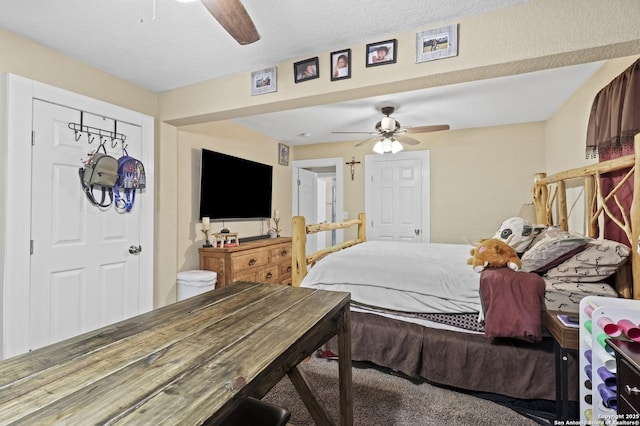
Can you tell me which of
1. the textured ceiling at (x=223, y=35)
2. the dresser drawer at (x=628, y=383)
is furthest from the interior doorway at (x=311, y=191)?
the dresser drawer at (x=628, y=383)

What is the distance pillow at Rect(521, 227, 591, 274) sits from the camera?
5.74 feet

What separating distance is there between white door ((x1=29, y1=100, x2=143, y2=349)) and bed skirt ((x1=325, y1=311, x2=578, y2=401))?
79.4 inches

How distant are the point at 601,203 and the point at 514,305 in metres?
1.09

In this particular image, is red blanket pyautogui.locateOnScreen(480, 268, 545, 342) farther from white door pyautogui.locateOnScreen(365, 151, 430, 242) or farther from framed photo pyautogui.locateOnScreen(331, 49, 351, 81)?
white door pyautogui.locateOnScreen(365, 151, 430, 242)

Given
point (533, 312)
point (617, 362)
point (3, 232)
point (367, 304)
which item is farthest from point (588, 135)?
point (3, 232)

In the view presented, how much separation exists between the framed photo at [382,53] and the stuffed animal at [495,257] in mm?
1353

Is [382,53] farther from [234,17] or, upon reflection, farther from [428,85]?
[234,17]

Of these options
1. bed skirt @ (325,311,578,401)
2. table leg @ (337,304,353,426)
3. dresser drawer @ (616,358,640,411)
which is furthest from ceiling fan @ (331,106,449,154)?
dresser drawer @ (616,358,640,411)

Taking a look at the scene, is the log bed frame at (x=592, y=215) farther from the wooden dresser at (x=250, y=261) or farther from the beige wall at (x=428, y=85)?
the wooden dresser at (x=250, y=261)

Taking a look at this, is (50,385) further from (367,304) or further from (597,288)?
(597,288)

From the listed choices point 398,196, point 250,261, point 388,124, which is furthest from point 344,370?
point 398,196

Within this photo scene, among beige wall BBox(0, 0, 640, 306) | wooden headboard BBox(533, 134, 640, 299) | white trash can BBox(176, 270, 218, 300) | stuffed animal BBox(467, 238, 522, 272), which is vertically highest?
beige wall BBox(0, 0, 640, 306)

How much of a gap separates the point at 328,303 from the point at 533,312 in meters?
1.22

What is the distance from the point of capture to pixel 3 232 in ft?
6.39
